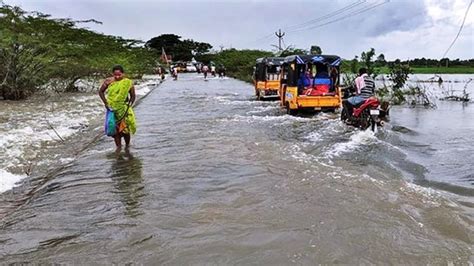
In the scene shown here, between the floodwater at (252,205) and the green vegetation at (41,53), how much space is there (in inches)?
414

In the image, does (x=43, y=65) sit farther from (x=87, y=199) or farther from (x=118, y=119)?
(x=87, y=199)

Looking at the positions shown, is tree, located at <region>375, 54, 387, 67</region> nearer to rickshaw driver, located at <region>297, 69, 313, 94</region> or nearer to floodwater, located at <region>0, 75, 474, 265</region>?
rickshaw driver, located at <region>297, 69, 313, 94</region>

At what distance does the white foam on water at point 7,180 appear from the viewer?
7.29m

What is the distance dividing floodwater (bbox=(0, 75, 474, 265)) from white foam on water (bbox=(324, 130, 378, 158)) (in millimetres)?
32

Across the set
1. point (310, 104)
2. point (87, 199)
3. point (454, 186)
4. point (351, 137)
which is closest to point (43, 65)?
point (310, 104)

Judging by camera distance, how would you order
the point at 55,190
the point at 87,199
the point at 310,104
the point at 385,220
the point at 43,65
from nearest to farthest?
the point at 385,220
the point at 87,199
the point at 55,190
the point at 310,104
the point at 43,65

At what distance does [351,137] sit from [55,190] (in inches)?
290

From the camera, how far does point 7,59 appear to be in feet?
64.2

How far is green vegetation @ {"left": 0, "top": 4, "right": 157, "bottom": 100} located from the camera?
64.6 ft

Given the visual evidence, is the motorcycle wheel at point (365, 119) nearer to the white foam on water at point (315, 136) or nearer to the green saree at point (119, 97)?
the white foam on water at point (315, 136)

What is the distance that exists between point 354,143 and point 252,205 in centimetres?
562

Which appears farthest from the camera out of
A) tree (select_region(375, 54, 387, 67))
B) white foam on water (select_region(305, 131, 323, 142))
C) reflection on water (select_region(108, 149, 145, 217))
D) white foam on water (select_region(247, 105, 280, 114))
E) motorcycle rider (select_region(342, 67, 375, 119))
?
tree (select_region(375, 54, 387, 67))

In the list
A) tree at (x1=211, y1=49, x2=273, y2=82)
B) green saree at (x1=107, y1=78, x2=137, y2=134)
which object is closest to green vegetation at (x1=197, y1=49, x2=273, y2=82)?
tree at (x1=211, y1=49, x2=273, y2=82)

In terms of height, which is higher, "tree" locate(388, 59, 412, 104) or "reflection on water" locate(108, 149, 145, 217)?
"tree" locate(388, 59, 412, 104)
